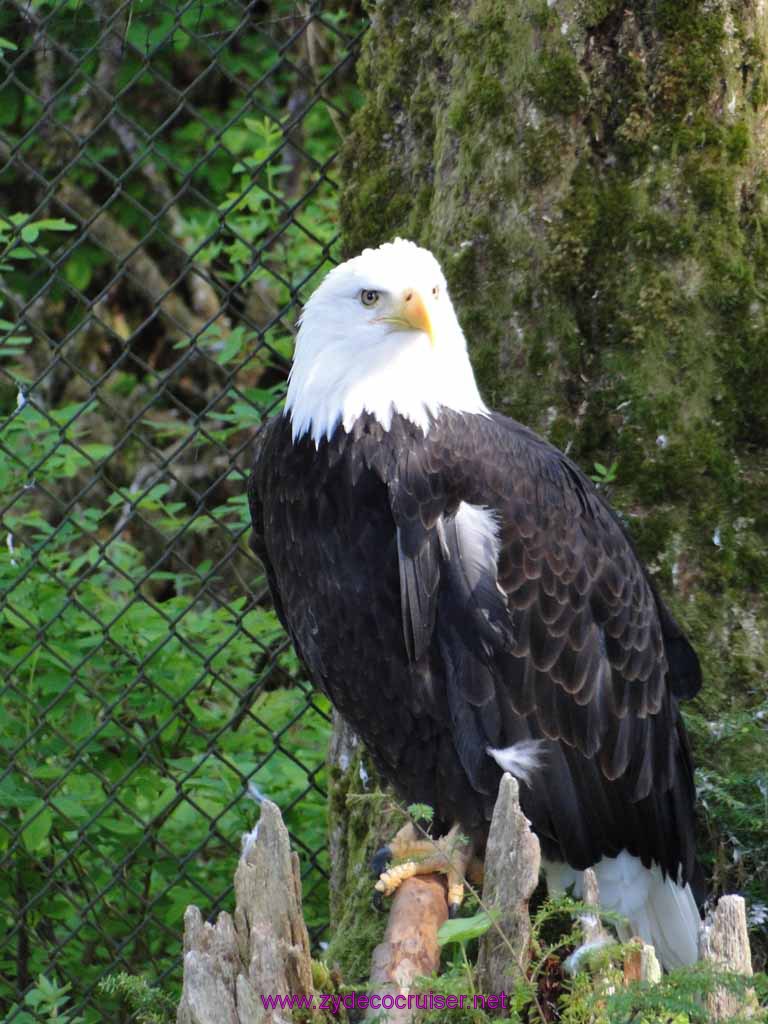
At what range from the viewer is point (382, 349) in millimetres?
2760

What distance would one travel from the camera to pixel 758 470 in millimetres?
3107

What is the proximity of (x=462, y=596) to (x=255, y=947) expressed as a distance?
0.91m

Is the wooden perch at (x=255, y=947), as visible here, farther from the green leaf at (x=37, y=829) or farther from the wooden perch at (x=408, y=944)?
the green leaf at (x=37, y=829)

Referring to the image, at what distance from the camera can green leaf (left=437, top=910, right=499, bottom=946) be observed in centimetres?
192

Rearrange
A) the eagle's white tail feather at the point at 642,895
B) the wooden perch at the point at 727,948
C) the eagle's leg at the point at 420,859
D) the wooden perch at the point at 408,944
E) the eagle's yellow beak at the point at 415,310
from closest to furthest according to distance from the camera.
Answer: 1. the wooden perch at the point at 727,948
2. the wooden perch at the point at 408,944
3. the eagle's yellow beak at the point at 415,310
4. the eagle's leg at the point at 420,859
5. the eagle's white tail feather at the point at 642,895

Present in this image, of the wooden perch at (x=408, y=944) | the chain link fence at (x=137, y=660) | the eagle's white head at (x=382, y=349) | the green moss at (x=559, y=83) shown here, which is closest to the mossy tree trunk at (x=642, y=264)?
the green moss at (x=559, y=83)

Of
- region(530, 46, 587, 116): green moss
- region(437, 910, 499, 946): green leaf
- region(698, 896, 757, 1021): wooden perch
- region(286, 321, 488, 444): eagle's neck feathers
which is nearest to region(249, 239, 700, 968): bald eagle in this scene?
region(286, 321, 488, 444): eagle's neck feathers

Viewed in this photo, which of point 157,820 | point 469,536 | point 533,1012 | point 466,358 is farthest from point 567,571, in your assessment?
point 157,820

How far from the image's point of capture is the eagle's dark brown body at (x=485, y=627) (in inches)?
106

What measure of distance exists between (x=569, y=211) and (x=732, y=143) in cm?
36

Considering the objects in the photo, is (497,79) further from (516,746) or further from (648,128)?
(516,746)

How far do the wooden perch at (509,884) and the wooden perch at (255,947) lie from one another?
263 mm

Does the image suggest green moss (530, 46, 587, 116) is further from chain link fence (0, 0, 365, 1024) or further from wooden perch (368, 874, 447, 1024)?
wooden perch (368, 874, 447, 1024)

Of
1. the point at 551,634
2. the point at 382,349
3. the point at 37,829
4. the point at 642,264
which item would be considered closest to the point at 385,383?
the point at 382,349
